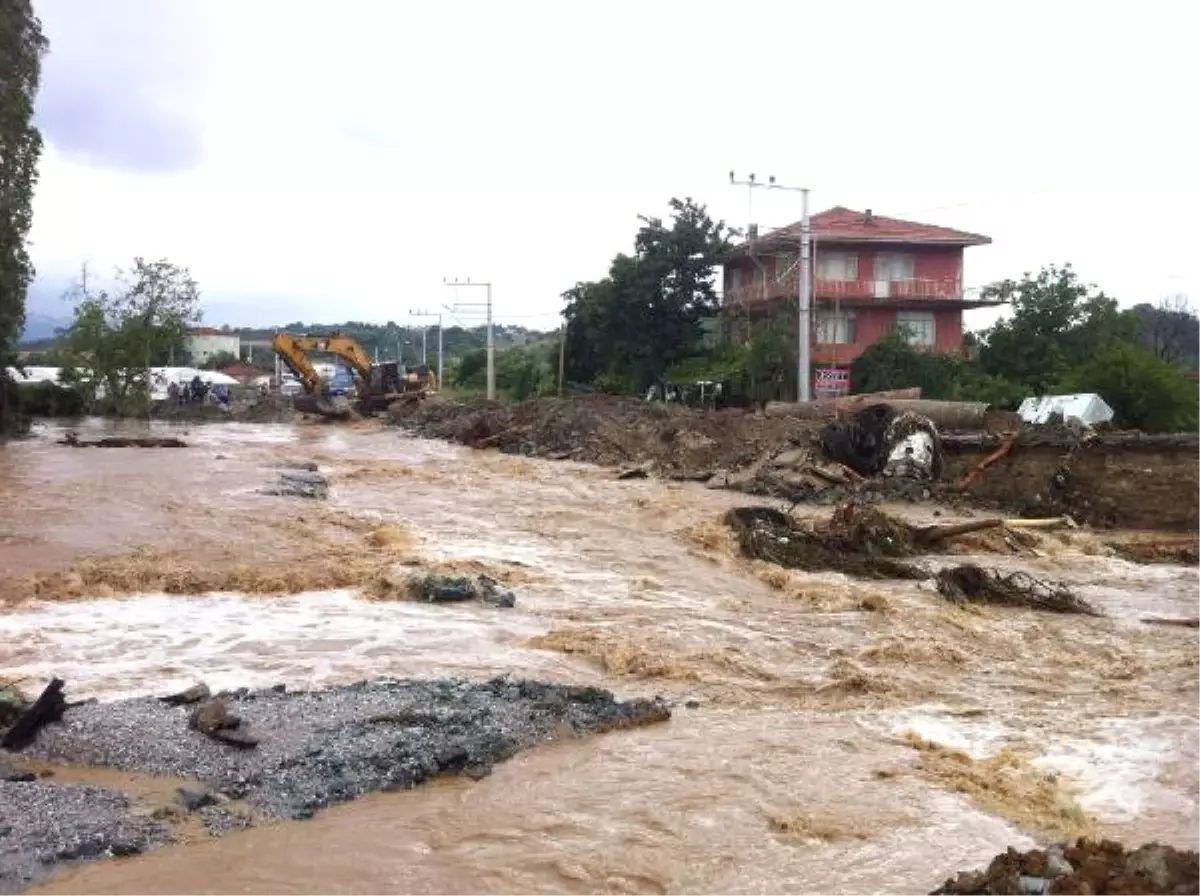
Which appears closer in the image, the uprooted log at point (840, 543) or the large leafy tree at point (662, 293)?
the uprooted log at point (840, 543)

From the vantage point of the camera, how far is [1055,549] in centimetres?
1789

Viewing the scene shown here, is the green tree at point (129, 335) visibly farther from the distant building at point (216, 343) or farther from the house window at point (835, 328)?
the distant building at point (216, 343)

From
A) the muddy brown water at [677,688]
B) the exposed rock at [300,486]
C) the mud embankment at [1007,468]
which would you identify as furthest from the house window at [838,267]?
the muddy brown water at [677,688]

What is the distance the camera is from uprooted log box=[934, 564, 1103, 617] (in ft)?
41.5

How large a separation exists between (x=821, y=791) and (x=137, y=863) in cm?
358

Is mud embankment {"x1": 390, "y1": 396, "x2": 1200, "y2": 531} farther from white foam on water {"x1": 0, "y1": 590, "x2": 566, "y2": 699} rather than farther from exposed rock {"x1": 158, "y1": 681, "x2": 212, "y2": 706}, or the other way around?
exposed rock {"x1": 158, "y1": 681, "x2": 212, "y2": 706}

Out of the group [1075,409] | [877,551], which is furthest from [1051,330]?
[877,551]

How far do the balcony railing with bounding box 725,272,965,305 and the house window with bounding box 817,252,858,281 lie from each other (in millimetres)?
205

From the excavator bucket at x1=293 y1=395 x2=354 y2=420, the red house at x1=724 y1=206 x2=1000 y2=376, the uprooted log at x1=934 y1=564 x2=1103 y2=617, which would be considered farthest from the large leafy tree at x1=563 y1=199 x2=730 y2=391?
the uprooted log at x1=934 y1=564 x2=1103 y2=617

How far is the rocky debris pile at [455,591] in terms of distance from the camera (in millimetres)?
11445

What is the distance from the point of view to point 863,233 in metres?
43.7

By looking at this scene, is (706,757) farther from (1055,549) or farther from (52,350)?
(52,350)

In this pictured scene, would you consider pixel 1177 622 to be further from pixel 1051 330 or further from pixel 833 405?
pixel 1051 330

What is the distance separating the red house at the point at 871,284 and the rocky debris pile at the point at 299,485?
915 inches
